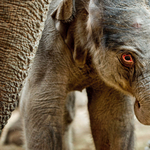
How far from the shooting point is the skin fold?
88.8 inches

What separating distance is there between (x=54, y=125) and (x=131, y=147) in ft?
2.46

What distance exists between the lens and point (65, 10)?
103 inches

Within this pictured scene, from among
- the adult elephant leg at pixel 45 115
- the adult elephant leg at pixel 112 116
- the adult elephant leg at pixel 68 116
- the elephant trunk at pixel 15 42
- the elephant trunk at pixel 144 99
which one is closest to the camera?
the elephant trunk at pixel 15 42

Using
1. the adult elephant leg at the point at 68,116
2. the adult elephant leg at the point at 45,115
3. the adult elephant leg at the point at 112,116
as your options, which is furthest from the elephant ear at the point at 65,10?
the adult elephant leg at the point at 68,116

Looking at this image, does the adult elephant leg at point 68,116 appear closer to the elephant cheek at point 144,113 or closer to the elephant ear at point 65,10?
the elephant ear at point 65,10

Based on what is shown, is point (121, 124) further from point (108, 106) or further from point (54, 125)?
point (54, 125)

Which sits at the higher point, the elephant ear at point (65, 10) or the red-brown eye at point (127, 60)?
the elephant ear at point (65, 10)

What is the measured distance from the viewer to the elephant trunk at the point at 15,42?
66.6 inches

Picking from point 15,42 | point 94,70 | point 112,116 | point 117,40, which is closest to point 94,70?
point 94,70

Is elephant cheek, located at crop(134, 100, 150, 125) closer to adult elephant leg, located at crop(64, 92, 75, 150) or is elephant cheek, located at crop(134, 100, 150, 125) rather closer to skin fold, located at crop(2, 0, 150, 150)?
skin fold, located at crop(2, 0, 150, 150)

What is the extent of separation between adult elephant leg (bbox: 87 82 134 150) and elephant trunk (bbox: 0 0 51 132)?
1.35 m

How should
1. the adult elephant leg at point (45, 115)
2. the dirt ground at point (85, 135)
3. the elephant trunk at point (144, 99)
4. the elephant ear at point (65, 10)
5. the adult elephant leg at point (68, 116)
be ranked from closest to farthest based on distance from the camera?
the elephant trunk at point (144, 99), the elephant ear at point (65, 10), the adult elephant leg at point (45, 115), the adult elephant leg at point (68, 116), the dirt ground at point (85, 135)

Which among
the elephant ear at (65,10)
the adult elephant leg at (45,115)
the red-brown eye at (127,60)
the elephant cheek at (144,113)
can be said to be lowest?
the elephant cheek at (144,113)

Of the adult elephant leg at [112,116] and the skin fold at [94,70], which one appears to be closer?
the skin fold at [94,70]
